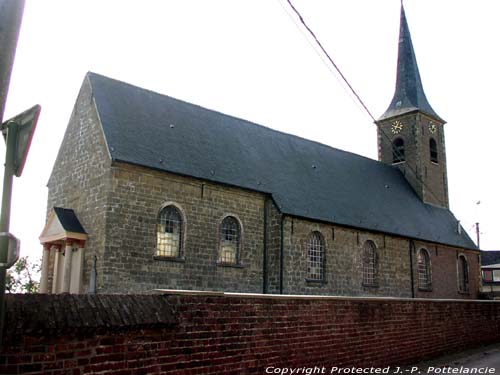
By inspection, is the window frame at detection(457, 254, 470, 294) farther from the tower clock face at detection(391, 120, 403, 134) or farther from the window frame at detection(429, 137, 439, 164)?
the tower clock face at detection(391, 120, 403, 134)

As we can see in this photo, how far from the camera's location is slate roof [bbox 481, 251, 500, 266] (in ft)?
187

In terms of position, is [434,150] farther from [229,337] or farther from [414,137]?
[229,337]

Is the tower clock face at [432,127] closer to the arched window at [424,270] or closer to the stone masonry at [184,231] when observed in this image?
the arched window at [424,270]

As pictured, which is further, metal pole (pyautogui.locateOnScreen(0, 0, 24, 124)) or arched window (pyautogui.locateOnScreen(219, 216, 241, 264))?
arched window (pyautogui.locateOnScreen(219, 216, 241, 264))

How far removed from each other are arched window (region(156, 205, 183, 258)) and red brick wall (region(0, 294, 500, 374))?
7320 mm

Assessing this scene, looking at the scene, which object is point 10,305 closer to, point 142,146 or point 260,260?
point 142,146

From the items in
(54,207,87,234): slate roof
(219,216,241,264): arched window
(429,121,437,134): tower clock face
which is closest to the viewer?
(54,207,87,234): slate roof

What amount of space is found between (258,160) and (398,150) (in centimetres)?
1457

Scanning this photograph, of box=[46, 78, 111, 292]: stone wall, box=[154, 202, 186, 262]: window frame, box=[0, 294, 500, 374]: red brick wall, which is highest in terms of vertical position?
box=[46, 78, 111, 292]: stone wall

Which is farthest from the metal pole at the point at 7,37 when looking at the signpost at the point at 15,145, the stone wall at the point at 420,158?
the stone wall at the point at 420,158

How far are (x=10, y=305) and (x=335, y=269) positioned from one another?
55.6 ft

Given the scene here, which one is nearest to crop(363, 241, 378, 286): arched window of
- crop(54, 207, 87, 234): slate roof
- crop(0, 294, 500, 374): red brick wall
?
crop(0, 294, 500, 374): red brick wall

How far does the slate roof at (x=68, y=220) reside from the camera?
16109 mm

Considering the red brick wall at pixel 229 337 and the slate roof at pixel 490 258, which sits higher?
the slate roof at pixel 490 258
